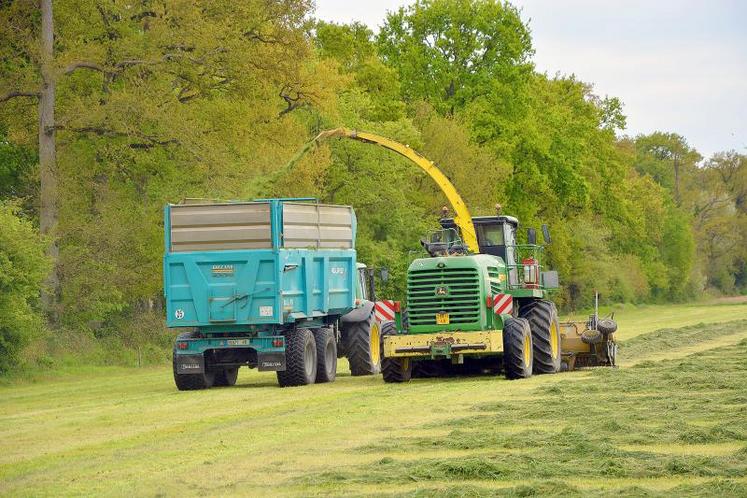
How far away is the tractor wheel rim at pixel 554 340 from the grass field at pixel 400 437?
612 millimetres

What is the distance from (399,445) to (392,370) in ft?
35.8

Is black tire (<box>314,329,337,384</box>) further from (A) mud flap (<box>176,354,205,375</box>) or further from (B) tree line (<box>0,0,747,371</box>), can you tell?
(B) tree line (<box>0,0,747,371</box>)

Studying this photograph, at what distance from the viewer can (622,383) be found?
24547mm

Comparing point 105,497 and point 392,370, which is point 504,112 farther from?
point 105,497

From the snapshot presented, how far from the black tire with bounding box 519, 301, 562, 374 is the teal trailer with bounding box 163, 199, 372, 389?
4.22 m

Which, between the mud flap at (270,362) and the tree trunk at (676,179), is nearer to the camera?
the mud flap at (270,362)

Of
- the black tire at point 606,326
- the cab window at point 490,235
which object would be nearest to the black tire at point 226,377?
the cab window at point 490,235

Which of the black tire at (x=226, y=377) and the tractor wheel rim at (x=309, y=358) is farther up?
the tractor wheel rim at (x=309, y=358)

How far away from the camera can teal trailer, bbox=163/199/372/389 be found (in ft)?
89.8

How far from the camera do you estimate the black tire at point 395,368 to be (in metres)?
27.4

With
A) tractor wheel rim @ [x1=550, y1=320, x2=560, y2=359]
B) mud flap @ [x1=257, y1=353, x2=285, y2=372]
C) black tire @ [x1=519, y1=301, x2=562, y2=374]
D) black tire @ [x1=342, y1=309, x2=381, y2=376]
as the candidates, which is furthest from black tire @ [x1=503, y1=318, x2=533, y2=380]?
black tire @ [x1=342, y1=309, x2=381, y2=376]

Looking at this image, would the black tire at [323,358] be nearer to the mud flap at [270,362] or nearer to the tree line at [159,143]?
the mud flap at [270,362]

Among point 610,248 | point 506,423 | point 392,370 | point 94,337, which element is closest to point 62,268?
point 94,337

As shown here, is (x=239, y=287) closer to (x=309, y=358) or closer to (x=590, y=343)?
(x=309, y=358)
